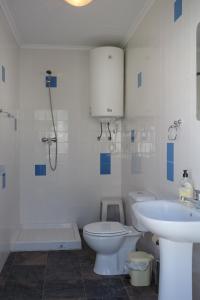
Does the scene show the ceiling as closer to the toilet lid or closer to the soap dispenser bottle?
the soap dispenser bottle

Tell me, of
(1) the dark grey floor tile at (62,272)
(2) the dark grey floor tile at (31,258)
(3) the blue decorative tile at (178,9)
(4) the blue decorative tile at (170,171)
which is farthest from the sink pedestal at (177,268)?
(2) the dark grey floor tile at (31,258)

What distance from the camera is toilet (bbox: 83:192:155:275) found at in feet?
9.23

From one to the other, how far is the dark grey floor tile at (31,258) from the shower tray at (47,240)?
0.29ft

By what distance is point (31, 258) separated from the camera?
3355 mm

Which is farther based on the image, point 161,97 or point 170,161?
point 161,97

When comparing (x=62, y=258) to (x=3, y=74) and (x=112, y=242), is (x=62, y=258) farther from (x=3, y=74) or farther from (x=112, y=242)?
(x=3, y=74)

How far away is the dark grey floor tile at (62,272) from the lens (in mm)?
2896

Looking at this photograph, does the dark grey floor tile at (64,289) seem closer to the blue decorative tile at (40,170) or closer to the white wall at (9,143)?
the white wall at (9,143)

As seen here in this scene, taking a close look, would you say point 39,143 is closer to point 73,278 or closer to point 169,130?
point 73,278

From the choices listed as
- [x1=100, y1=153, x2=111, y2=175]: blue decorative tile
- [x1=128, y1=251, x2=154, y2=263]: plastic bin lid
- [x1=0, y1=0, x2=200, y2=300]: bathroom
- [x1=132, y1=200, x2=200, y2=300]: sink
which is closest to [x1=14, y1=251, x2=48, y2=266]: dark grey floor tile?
[x1=0, y1=0, x2=200, y2=300]: bathroom

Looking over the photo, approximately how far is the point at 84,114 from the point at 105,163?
68cm

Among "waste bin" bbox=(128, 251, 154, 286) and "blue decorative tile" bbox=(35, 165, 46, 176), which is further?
"blue decorative tile" bbox=(35, 165, 46, 176)

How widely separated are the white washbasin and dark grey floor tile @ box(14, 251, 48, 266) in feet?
5.33

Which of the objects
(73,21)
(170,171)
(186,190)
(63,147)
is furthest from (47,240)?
(73,21)
